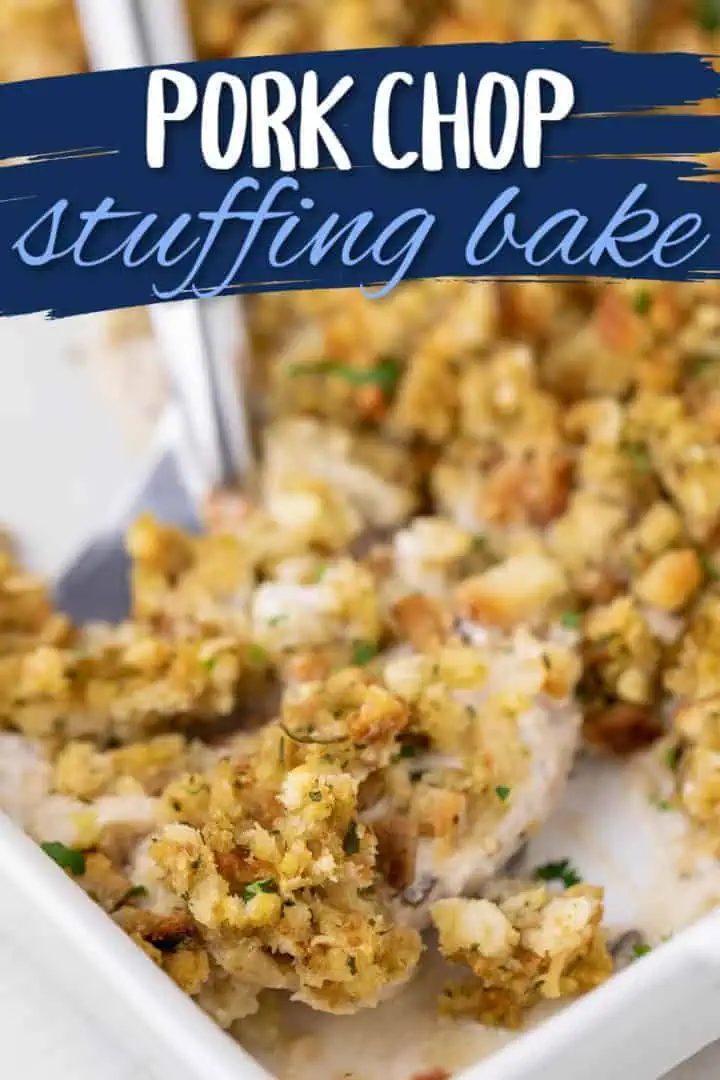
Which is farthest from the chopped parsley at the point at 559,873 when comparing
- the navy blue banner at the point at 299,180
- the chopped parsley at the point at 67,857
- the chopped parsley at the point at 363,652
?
the navy blue banner at the point at 299,180

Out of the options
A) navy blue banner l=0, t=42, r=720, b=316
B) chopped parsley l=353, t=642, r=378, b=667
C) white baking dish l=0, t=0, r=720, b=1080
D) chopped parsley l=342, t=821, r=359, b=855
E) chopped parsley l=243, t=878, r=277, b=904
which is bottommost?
white baking dish l=0, t=0, r=720, b=1080

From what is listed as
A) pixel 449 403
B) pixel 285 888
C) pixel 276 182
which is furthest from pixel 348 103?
pixel 285 888

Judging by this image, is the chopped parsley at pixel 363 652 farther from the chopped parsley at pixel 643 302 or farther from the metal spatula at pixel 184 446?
the chopped parsley at pixel 643 302

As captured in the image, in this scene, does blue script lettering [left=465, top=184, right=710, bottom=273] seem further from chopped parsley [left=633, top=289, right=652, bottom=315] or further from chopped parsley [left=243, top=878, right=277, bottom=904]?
chopped parsley [left=243, top=878, right=277, bottom=904]

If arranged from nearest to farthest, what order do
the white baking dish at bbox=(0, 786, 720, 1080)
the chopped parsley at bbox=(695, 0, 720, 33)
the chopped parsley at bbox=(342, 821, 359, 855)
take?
the white baking dish at bbox=(0, 786, 720, 1080)
the chopped parsley at bbox=(342, 821, 359, 855)
the chopped parsley at bbox=(695, 0, 720, 33)

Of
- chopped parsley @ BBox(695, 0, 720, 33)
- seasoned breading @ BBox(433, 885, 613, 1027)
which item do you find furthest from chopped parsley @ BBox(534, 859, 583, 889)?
chopped parsley @ BBox(695, 0, 720, 33)

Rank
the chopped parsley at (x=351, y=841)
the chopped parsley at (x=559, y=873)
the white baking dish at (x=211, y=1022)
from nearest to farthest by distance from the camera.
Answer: the white baking dish at (x=211, y=1022) < the chopped parsley at (x=351, y=841) < the chopped parsley at (x=559, y=873)

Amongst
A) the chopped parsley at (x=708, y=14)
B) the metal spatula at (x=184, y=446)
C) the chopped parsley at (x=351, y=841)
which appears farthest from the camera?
the chopped parsley at (x=708, y=14)
